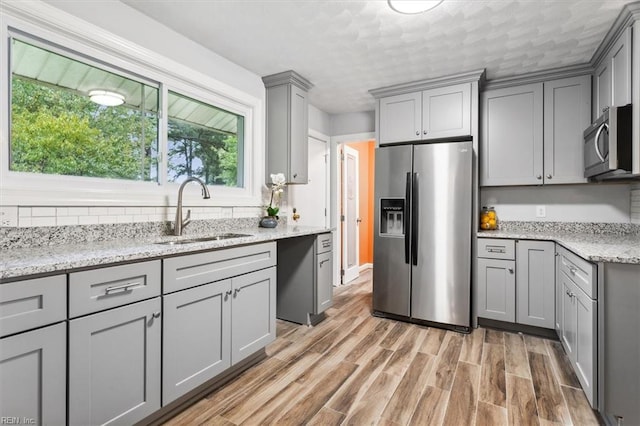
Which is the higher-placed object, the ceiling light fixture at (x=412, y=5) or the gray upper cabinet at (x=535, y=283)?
the ceiling light fixture at (x=412, y=5)

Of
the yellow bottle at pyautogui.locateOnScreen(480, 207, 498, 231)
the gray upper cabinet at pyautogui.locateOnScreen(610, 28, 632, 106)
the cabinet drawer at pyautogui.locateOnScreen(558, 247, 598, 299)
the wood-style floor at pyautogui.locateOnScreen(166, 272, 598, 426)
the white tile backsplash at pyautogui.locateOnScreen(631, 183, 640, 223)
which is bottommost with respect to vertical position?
the wood-style floor at pyautogui.locateOnScreen(166, 272, 598, 426)

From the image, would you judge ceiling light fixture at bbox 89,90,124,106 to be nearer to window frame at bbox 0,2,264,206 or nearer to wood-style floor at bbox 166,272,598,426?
window frame at bbox 0,2,264,206

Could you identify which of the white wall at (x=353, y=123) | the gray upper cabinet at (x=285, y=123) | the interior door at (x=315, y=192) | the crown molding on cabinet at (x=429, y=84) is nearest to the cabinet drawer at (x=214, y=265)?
the gray upper cabinet at (x=285, y=123)

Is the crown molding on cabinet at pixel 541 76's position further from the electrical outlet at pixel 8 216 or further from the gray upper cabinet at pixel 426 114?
the electrical outlet at pixel 8 216

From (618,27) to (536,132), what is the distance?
999mm

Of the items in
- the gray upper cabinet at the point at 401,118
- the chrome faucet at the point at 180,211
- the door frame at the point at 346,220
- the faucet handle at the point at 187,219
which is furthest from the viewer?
the door frame at the point at 346,220

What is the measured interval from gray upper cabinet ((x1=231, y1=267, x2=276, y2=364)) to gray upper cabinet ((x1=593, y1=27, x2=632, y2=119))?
2758 millimetres

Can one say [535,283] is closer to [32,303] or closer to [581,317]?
[581,317]

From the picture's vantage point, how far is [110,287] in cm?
138

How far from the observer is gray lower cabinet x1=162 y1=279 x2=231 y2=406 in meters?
1.64

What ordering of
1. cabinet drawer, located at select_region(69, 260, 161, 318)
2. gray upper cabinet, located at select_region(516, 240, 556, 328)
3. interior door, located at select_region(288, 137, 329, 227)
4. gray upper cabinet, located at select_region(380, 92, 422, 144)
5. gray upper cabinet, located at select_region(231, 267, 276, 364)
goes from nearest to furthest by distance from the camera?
1. cabinet drawer, located at select_region(69, 260, 161, 318)
2. gray upper cabinet, located at select_region(231, 267, 276, 364)
3. gray upper cabinet, located at select_region(516, 240, 556, 328)
4. gray upper cabinet, located at select_region(380, 92, 422, 144)
5. interior door, located at select_region(288, 137, 329, 227)

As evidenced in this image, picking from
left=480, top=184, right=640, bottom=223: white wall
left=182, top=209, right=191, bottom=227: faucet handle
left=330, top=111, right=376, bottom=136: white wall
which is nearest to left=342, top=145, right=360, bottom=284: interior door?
left=330, top=111, right=376, bottom=136: white wall

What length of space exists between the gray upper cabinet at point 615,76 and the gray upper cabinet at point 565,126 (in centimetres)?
14

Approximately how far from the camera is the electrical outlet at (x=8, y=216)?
61.0 inches
